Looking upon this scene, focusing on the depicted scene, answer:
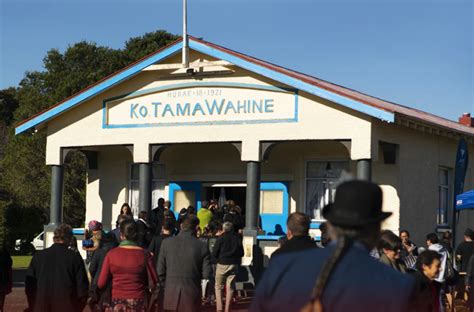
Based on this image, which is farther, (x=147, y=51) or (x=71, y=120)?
(x=147, y=51)

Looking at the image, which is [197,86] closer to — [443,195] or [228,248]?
[228,248]

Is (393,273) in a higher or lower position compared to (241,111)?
lower

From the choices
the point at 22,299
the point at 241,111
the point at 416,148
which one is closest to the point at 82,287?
the point at 22,299

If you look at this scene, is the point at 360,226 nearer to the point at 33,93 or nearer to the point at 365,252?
the point at 365,252

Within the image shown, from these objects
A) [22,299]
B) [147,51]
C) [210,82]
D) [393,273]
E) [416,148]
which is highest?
[147,51]

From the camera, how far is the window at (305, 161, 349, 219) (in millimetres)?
21312

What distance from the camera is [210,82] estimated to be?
20.8m

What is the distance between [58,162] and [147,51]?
3246 cm

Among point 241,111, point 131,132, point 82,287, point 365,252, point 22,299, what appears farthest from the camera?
point 131,132

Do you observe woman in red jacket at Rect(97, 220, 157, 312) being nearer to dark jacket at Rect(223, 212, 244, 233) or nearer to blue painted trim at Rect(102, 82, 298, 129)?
dark jacket at Rect(223, 212, 244, 233)

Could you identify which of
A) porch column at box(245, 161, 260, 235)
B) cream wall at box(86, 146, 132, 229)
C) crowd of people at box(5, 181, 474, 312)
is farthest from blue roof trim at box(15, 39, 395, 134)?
crowd of people at box(5, 181, 474, 312)

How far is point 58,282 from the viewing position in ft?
30.0

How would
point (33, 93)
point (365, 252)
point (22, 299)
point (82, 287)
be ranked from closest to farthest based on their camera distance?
point (365, 252) < point (82, 287) < point (22, 299) < point (33, 93)

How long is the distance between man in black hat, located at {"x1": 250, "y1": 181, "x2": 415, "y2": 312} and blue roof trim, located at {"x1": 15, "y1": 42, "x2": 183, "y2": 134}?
17439 millimetres
